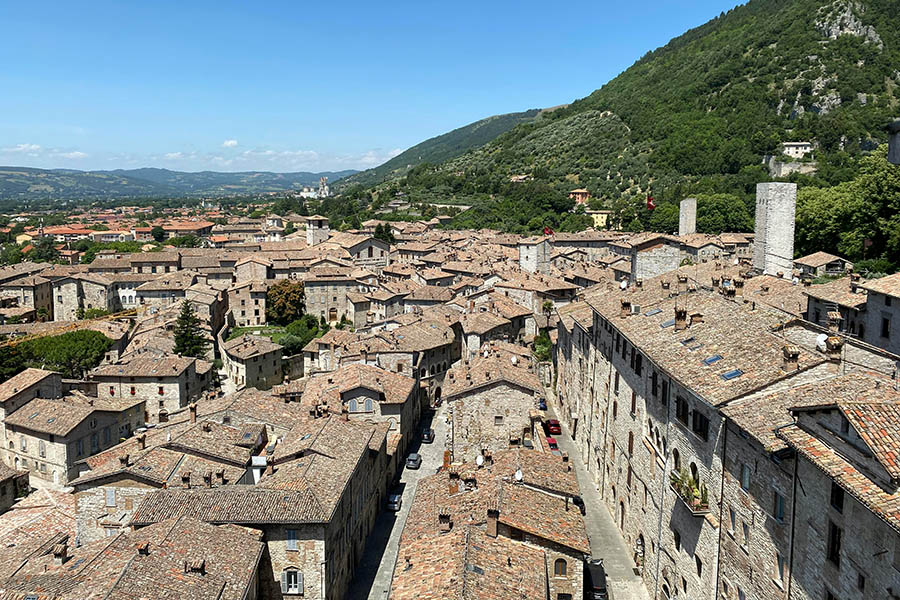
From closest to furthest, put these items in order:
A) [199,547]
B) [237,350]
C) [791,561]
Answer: [791,561], [199,547], [237,350]

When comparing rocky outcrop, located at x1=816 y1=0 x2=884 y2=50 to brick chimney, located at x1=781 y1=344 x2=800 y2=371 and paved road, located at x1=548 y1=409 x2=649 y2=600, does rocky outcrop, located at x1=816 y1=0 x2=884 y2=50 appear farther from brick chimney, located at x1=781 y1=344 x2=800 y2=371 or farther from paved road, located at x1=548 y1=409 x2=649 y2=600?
brick chimney, located at x1=781 y1=344 x2=800 y2=371

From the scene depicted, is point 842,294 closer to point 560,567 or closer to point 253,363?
point 560,567

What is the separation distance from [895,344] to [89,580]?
2998 cm

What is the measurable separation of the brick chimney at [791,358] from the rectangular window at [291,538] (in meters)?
16.6

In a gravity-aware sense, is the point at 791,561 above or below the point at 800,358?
below

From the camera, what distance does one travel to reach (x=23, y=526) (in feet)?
100

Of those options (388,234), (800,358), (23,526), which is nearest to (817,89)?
(388,234)

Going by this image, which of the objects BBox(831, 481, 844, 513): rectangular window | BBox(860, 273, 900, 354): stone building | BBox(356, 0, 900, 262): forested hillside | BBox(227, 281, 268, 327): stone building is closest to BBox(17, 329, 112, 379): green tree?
BBox(227, 281, 268, 327): stone building

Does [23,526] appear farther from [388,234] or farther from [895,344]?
[388,234]

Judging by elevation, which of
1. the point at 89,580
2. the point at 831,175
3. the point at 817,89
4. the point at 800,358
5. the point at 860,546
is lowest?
the point at 89,580

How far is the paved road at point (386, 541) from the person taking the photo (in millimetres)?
28266

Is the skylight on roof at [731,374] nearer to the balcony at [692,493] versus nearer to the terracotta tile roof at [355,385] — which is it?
the balcony at [692,493]

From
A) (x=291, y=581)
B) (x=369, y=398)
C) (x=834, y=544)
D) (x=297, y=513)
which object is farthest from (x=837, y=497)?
(x=369, y=398)

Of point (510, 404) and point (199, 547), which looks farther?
point (510, 404)
